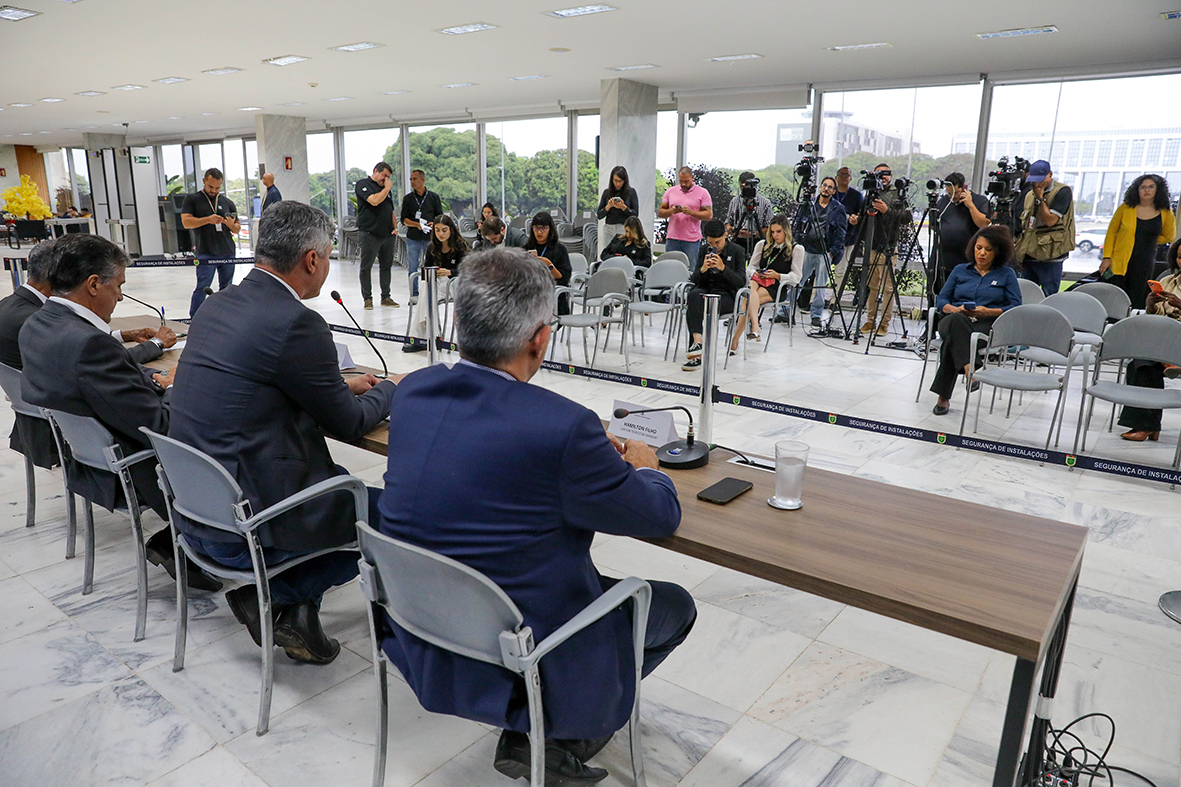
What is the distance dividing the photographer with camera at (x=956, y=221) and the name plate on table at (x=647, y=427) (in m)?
5.11

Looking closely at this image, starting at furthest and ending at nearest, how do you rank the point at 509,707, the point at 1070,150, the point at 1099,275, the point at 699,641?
1. the point at 1070,150
2. the point at 1099,275
3. the point at 699,641
4. the point at 509,707

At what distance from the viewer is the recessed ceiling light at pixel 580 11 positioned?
6.36m

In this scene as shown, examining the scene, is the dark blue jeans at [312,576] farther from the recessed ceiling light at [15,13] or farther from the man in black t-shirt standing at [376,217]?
the man in black t-shirt standing at [376,217]

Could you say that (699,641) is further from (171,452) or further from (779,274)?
(779,274)

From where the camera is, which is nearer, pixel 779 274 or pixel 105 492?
pixel 105 492

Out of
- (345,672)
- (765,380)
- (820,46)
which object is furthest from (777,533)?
(820,46)

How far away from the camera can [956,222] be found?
21.2 ft

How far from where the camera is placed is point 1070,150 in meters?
8.84

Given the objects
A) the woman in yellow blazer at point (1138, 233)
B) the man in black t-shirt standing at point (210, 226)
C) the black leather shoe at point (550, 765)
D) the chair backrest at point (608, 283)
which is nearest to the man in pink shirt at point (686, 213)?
the chair backrest at point (608, 283)

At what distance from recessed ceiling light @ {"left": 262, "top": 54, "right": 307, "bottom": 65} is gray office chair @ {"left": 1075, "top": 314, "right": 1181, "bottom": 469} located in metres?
8.20

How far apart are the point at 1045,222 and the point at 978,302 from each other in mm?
2470

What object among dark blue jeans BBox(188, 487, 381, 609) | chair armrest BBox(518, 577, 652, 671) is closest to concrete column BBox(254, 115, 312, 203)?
dark blue jeans BBox(188, 487, 381, 609)

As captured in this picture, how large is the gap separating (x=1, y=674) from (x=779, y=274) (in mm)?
6189

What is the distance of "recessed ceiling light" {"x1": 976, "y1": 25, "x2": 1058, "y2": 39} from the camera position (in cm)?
661
